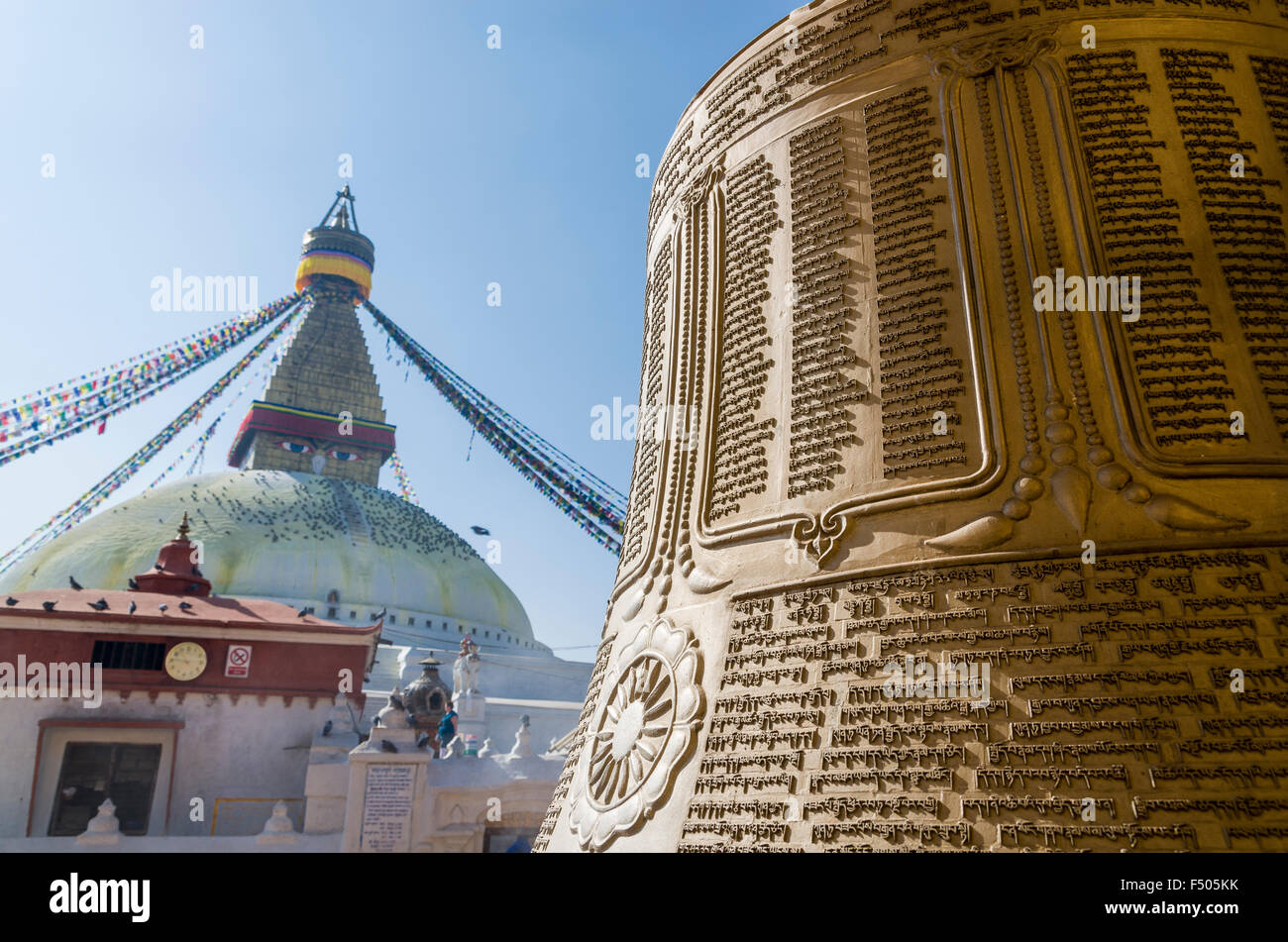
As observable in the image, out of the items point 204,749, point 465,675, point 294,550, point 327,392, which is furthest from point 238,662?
point 327,392

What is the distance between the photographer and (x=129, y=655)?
12.9m

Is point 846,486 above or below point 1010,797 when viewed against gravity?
above

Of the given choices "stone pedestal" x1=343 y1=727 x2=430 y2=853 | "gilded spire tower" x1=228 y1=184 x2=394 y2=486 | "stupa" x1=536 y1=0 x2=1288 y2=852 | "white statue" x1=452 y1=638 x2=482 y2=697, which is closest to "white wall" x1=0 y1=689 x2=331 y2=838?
"white statue" x1=452 y1=638 x2=482 y2=697

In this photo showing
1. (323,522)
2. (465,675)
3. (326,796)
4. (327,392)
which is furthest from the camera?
(327,392)

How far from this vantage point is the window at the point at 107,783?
11.9m

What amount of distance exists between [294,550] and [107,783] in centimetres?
1460

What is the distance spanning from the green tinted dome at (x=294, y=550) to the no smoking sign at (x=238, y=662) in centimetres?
1224

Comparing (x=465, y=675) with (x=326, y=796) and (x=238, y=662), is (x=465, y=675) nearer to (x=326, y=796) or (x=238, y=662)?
(x=238, y=662)

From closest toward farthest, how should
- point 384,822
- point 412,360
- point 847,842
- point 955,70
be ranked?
point 847,842 → point 955,70 → point 384,822 → point 412,360
